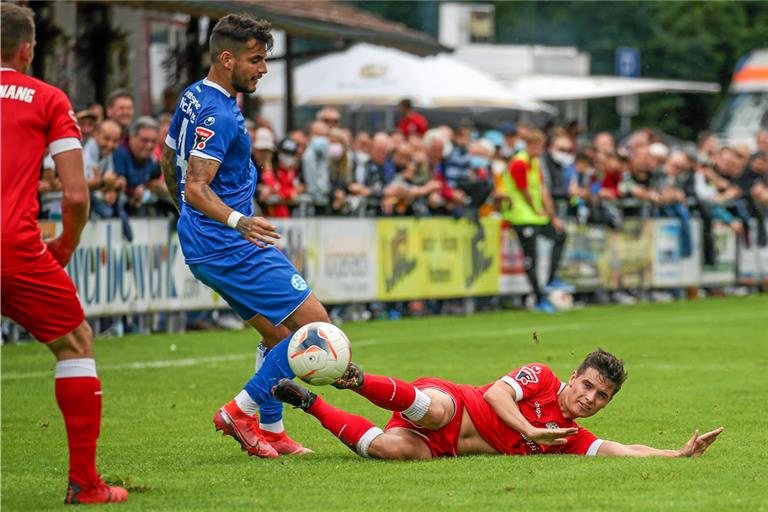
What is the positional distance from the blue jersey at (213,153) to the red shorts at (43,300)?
170 centimetres

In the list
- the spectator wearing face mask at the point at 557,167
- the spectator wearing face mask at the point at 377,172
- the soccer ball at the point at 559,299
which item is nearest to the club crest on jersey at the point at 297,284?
the spectator wearing face mask at the point at 377,172

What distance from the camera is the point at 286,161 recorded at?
19281 mm

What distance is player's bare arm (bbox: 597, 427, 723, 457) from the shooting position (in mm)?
8391

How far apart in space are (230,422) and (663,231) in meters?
17.6

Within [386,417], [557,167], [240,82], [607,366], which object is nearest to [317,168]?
[557,167]

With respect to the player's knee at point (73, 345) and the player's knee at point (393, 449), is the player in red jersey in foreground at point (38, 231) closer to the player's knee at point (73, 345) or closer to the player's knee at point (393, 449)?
the player's knee at point (73, 345)

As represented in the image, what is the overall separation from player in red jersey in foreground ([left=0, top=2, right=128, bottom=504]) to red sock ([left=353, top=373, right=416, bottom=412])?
1.67 meters

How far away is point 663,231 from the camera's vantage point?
25.4 meters

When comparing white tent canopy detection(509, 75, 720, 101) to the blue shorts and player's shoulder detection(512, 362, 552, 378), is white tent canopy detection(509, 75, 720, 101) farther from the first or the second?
player's shoulder detection(512, 362, 552, 378)

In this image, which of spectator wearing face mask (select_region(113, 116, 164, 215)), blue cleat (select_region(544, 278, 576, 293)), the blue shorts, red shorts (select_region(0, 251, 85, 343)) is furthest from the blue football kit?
blue cleat (select_region(544, 278, 576, 293))

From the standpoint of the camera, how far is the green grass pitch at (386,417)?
287 inches

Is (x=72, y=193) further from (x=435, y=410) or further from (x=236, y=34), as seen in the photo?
(x=435, y=410)

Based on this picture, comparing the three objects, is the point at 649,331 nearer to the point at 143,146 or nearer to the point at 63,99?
the point at 143,146

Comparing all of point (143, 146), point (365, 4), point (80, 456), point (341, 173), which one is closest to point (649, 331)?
point (341, 173)
